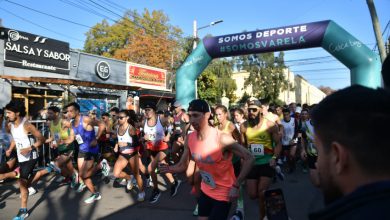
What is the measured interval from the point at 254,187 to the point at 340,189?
151 inches

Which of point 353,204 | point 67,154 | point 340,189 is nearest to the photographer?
point 353,204

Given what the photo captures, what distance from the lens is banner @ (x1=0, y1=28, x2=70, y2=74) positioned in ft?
43.4

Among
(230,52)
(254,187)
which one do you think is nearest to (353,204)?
(254,187)

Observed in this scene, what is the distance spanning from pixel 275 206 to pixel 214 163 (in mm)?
701

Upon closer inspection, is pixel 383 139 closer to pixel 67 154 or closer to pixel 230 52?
pixel 67 154

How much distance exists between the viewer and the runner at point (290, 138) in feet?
28.8

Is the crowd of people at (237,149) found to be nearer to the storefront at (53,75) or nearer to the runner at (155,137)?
the runner at (155,137)

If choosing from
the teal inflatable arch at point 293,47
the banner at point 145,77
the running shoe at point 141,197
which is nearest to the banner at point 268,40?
the teal inflatable arch at point 293,47

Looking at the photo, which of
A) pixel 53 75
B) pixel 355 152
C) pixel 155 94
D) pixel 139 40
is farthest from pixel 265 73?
pixel 355 152

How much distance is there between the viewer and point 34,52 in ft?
46.9

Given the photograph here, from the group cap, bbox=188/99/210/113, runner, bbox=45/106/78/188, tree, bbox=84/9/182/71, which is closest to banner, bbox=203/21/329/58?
runner, bbox=45/106/78/188

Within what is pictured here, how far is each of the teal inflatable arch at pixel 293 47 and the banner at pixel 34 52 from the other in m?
6.34

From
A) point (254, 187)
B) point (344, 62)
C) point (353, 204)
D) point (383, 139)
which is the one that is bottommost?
point (254, 187)

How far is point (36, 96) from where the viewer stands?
1428 cm
